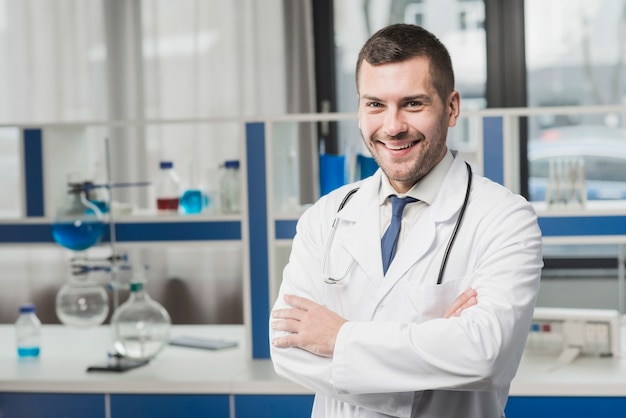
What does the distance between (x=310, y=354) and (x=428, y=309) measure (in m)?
0.21

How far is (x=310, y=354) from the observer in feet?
5.07

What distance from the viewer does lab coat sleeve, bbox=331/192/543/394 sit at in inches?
55.3

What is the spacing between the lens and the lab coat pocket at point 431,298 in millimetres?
1517

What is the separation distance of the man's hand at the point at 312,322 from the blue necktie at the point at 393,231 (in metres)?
0.13

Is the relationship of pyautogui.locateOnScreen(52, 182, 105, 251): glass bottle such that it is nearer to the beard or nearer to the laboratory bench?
the laboratory bench

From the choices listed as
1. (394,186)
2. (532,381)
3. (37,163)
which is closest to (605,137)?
(532,381)

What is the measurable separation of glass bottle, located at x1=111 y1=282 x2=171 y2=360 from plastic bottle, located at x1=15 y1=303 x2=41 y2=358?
1.10 ft

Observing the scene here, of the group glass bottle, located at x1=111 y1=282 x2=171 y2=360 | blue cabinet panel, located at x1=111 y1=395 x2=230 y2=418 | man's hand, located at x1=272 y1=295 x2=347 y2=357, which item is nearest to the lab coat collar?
man's hand, located at x1=272 y1=295 x2=347 y2=357

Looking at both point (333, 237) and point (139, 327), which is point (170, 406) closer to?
point (139, 327)

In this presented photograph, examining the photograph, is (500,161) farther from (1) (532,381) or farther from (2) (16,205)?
(2) (16,205)

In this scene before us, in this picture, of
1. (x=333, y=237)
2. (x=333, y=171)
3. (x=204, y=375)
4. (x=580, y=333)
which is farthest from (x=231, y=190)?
(x=333, y=237)

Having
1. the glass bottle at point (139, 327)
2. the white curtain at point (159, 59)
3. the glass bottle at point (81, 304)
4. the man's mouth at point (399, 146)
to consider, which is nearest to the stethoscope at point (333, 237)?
the man's mouth at point (399, 146)

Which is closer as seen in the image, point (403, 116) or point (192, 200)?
point (403, 116)

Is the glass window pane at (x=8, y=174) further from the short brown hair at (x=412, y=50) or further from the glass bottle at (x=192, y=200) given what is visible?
the short brown hair at (x=412, y=50)
